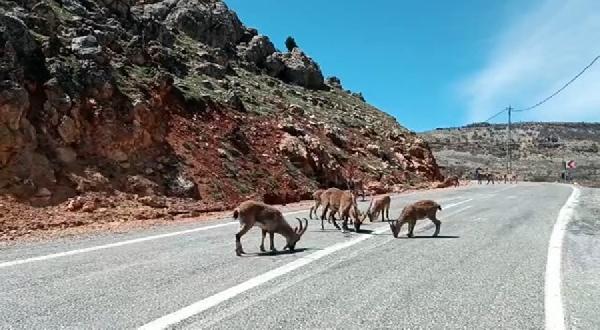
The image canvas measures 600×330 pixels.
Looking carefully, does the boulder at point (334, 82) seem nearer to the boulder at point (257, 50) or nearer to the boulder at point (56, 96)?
the boulder at point (257, 50)

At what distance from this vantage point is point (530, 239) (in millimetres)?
12820

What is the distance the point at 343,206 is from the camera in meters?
14.8

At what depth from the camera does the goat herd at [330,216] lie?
411 inches

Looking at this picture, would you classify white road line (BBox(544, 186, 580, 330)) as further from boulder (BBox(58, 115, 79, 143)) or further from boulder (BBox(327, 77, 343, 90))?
boulder (BBox(327, 77, 343, 90))

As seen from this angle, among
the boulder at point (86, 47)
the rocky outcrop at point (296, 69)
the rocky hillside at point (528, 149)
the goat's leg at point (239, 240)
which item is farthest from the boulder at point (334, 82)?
the goat's leg at point (239, 240)

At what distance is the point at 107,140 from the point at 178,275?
13.3 metres

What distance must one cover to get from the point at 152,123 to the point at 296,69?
29.5 metres

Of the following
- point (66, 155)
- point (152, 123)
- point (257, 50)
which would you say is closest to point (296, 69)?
point (257, 50)

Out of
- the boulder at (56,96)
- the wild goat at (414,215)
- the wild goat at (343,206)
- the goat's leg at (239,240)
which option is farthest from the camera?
the boulder at (56,96)

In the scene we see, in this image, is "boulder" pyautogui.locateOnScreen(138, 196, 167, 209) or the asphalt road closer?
the asphalt road

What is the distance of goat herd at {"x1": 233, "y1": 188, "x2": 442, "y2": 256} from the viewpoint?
10445 mm

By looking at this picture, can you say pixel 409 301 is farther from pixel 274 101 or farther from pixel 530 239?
pixel 274 101

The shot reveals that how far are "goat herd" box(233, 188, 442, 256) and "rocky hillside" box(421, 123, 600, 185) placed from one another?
55.9m

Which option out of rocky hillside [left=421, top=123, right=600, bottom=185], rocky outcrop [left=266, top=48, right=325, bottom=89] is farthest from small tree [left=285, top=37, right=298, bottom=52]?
rocky hillside [left=421, top=123, right=600, bottom=185]
